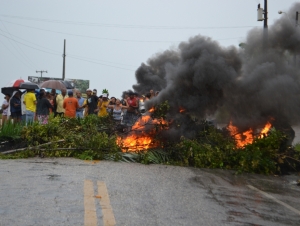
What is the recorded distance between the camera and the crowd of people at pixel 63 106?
19.6m

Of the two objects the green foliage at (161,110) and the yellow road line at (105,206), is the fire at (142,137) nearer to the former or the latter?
the green foliage at (161,110)

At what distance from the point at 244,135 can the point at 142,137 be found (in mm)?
2741

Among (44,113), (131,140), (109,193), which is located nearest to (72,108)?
(44,113)

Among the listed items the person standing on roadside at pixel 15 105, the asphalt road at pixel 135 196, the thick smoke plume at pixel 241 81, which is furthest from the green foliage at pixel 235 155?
the person standing on roadside at pixel 15 105

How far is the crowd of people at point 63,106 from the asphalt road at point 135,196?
246 inches

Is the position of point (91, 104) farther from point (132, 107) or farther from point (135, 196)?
point (135, 196)

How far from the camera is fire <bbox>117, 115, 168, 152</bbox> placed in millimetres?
14336

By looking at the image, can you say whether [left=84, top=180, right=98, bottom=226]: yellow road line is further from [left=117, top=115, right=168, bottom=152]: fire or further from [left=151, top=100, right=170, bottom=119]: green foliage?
[left=151, top=100, right=170, bottom=119]: green foliage

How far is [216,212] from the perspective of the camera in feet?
25.5

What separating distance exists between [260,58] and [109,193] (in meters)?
8.89

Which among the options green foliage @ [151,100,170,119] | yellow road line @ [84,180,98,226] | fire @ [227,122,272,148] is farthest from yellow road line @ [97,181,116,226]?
fire @ [227,122,272,148]

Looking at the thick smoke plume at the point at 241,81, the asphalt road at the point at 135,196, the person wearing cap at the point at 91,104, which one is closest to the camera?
the asphalt road at the point at 135,196

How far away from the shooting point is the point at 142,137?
1477 centimetres

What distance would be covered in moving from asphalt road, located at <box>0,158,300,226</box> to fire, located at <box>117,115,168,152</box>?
1.50 meters
